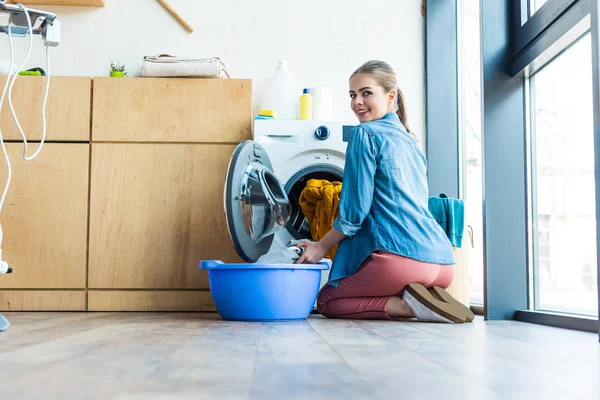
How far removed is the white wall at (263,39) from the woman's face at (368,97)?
38.3 inches

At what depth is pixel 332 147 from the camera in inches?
121

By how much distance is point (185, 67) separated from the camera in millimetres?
3141

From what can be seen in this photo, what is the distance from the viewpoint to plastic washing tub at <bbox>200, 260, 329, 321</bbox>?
7.70 ft

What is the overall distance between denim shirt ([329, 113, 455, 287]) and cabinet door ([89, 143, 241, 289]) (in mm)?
728

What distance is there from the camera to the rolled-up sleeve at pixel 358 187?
2.49m

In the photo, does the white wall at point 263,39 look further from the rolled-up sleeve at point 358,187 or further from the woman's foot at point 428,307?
the woman's foot at point 428,307

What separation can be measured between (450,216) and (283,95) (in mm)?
1185

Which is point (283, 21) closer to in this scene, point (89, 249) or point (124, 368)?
point (89, 249)

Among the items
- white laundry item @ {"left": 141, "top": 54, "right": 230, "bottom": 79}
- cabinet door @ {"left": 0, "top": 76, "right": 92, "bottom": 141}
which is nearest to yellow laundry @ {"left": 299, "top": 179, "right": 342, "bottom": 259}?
white laundry item @ {"left": 141, "top": 54, "right": 230, "bottom": 79}

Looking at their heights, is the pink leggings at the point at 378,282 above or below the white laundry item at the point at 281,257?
below

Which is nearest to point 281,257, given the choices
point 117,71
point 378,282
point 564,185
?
point 378,282

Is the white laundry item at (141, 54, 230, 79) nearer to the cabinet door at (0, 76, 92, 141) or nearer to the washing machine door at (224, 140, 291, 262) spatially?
the cabinet door at (0, 76, 92, 141)

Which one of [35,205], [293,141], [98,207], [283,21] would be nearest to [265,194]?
[293,141]

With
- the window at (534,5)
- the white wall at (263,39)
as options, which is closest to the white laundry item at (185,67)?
the white wall at (263,39)
